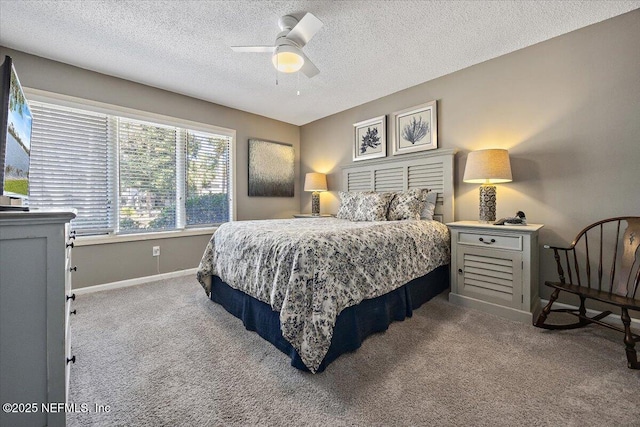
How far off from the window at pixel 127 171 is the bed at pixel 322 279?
145cm

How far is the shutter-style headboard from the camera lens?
3139 millimetres

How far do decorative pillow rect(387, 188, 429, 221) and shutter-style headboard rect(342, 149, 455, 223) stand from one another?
0.77 ft

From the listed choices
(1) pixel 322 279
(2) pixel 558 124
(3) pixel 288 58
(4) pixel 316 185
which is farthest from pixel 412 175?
(1) pixel 322 279

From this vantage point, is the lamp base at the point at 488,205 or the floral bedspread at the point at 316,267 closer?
the floral bedspread at the point at 316,267

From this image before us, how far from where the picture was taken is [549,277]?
100 inches

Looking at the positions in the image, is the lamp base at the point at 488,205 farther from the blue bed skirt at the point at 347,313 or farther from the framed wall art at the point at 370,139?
the framed wall art at the point at 370,139

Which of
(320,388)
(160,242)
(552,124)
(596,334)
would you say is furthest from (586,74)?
(160,242)

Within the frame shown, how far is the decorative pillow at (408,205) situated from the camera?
3029 mm

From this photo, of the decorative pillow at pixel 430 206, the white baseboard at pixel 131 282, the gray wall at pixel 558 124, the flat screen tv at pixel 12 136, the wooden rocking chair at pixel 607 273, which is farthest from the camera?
the decorative pillow at pixel 430 206

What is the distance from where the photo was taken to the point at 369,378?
59.8 inches

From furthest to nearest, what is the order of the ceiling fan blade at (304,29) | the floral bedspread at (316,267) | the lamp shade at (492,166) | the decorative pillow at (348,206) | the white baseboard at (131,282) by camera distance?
the decorative pillow at (348,206) → the white baseboard at (131,282) → the lamp shade at (492,166) → the ceiling fan blade at (304,29) → the floral bedspread at (316,267)

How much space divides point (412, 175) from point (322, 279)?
2398 mm

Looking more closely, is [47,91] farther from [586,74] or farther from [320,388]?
[586,74]

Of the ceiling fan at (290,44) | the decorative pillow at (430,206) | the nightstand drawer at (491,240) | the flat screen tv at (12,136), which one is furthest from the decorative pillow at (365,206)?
the flat screen tv at (12,136)
